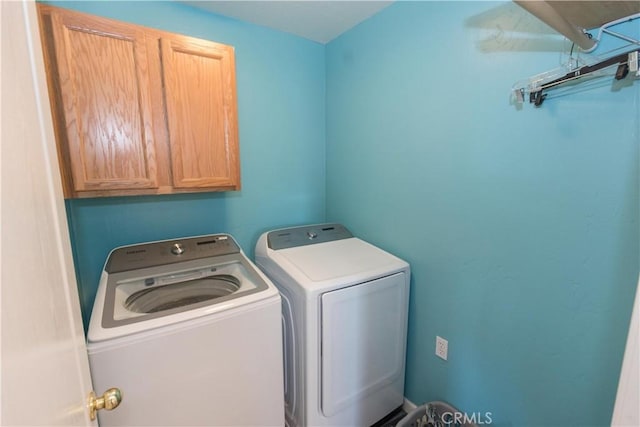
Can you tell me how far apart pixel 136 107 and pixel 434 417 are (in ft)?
7.20

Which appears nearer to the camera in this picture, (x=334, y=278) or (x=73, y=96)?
(x=73, y=96)

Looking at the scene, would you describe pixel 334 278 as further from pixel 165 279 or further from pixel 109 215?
pixel 109 215

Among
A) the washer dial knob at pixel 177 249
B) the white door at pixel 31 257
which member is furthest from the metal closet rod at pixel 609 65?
the washer dial knob at pixel 177 249

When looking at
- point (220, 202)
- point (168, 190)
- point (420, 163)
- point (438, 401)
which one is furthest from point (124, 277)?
point (438, 401)

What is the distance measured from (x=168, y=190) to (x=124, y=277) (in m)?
0.48

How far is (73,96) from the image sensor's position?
121cm

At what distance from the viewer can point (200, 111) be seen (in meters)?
1.50

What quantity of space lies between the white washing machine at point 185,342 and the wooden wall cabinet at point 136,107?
1.49 feet

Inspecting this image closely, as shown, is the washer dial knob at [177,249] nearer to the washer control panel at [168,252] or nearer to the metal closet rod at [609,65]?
the washer control panel at [168,252]

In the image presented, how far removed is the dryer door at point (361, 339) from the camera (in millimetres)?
1428

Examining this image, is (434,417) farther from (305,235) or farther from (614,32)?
(614,32)

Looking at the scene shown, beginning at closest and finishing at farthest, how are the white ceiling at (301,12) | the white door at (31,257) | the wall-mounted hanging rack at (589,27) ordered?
the white door at (31,257), the wall-mounted hanging rack at (589,27), the white ceiling at (301,12)

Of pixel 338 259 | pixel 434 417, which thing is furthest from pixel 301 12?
pixel 434 417

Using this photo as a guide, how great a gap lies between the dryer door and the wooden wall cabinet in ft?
3.19
